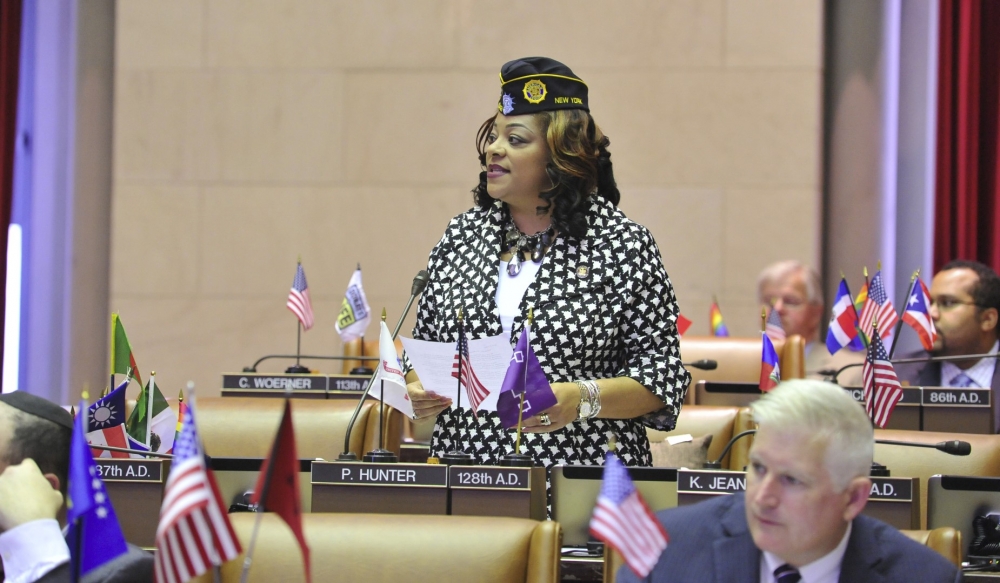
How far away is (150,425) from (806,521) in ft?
6.91

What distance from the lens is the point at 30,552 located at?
2.10 meters

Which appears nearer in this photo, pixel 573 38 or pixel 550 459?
pixel 550 459

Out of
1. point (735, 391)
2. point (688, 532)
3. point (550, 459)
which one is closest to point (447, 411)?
point (550, 459)

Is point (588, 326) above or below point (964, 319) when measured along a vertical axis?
below

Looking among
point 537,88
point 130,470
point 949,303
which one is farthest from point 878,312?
point 130,470

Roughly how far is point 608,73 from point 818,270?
5.54 ft

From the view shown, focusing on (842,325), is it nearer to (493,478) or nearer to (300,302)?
(300,302)

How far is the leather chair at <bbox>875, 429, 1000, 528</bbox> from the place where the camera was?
333cm

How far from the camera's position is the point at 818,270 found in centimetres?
707

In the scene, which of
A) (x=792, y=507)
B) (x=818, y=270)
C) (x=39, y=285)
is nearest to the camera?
(x=792, y=507)

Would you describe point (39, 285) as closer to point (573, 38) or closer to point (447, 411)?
point (573, 38)

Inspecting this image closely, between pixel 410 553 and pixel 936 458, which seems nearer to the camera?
pixel 410 553

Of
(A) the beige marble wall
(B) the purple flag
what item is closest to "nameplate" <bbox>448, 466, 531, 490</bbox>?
(B) the purple flag

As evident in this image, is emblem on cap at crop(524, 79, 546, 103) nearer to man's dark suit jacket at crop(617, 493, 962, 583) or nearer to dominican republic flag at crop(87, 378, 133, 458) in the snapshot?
man's dark suit jacket at crop(617, 493, 962, 583)
